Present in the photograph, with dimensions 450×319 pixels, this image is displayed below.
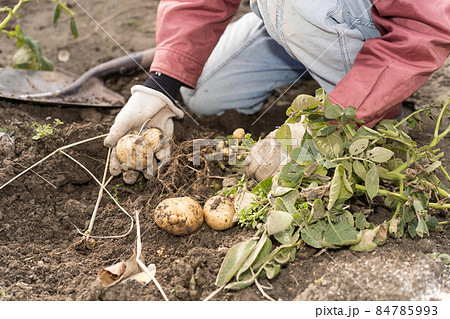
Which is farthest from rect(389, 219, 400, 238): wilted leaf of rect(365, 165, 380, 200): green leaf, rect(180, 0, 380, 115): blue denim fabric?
rect(180, 0, 380, 115): blue denim fabric

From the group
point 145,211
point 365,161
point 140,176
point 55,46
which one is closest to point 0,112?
point 140,176

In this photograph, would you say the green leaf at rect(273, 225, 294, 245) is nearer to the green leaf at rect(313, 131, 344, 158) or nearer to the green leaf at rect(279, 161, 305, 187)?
the green leaf at rect(279, 161, 305, 187)

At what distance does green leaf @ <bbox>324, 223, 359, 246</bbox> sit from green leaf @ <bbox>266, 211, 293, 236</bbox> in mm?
115

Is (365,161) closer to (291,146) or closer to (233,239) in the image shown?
(291,146)

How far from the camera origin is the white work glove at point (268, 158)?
137 cm

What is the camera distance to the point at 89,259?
1.24 m

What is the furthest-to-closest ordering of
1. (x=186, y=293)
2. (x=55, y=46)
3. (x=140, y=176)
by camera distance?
1. (x=55, y=46)
2. (x=140, y=176)
3. (x=186, y=293)

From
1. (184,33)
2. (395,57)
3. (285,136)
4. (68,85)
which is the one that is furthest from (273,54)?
(68,85)

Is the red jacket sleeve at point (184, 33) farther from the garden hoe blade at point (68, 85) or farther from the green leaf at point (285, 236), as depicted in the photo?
the green leaf at point (285, 236)

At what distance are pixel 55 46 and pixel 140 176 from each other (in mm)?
1428

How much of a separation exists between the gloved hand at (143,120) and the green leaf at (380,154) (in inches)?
27.0

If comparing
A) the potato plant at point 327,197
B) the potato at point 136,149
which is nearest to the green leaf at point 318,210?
the potato plant at point 327,197

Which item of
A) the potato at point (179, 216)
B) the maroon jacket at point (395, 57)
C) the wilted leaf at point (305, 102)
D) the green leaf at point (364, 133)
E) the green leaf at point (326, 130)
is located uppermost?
the maroon jacket at point (395, 57)

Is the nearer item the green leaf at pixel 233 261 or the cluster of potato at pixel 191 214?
the green leaf at pixel 233 261
